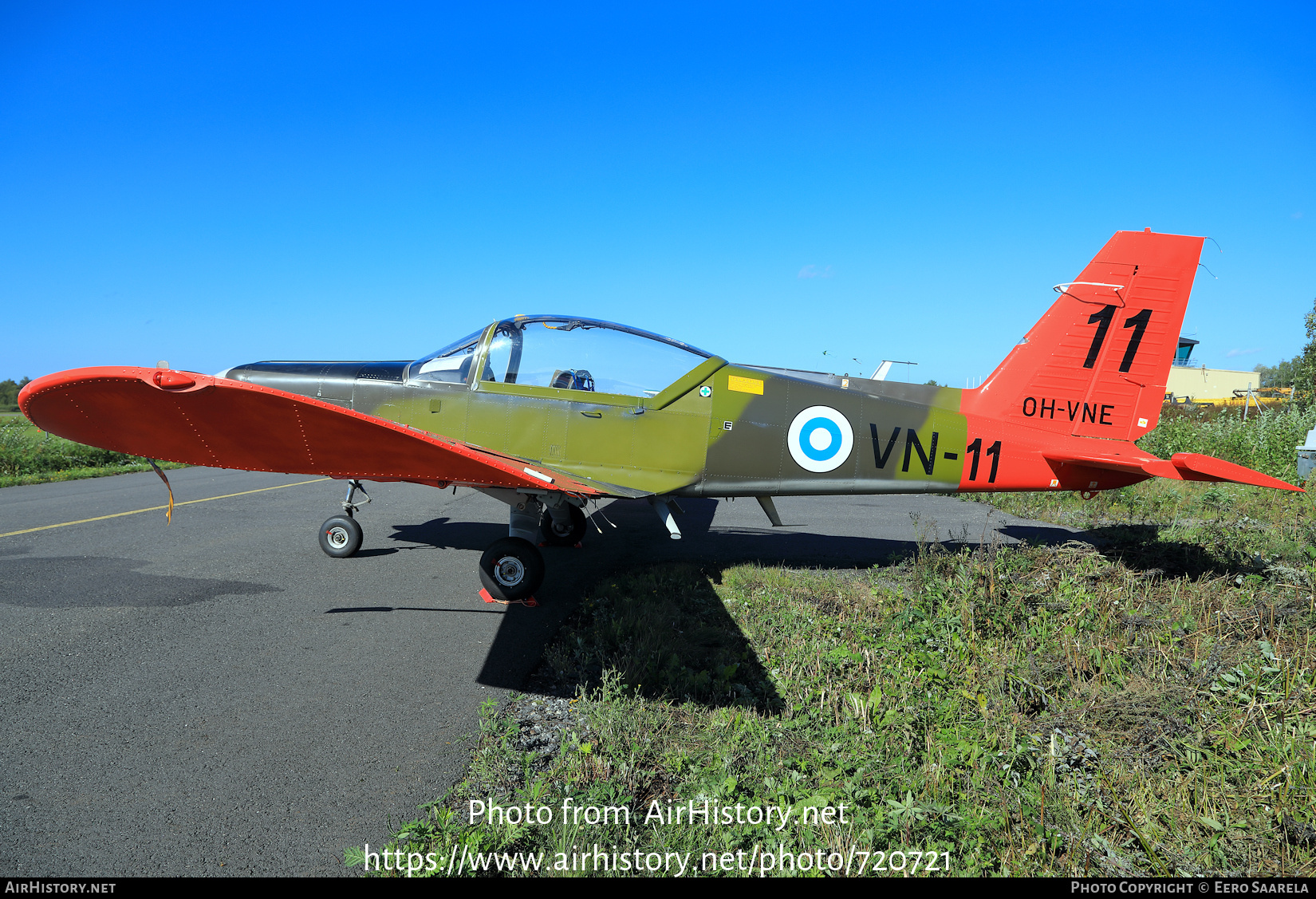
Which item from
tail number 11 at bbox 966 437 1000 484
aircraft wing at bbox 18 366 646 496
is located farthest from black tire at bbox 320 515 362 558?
tail number 11 at bbox 966 437 1000 484

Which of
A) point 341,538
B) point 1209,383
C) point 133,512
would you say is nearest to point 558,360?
point 341,538

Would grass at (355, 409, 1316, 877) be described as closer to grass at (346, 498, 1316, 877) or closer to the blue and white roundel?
grass at (346, 498, 1316, 877)

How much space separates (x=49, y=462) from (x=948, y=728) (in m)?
19.6

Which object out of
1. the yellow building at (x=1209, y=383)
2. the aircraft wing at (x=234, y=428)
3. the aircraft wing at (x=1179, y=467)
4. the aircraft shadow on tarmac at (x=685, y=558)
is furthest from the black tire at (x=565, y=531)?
the yellow building at (x=1209, y=383)

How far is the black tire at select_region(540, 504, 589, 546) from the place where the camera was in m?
7.94

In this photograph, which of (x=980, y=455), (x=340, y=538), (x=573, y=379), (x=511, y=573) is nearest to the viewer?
(x=511, y=573)

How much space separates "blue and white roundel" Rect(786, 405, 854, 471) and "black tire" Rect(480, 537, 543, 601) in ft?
8.87

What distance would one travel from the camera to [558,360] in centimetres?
580

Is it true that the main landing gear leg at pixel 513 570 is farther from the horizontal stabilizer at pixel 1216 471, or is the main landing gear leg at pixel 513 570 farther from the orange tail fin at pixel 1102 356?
the horizontal stabilizer at pixel 1216 471

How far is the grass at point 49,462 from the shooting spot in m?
13.4

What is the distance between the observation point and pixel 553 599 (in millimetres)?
5672

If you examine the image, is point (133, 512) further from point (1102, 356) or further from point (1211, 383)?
point (1211, 383)

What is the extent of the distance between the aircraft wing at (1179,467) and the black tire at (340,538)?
7.38m

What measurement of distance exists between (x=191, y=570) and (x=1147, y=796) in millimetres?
7604
